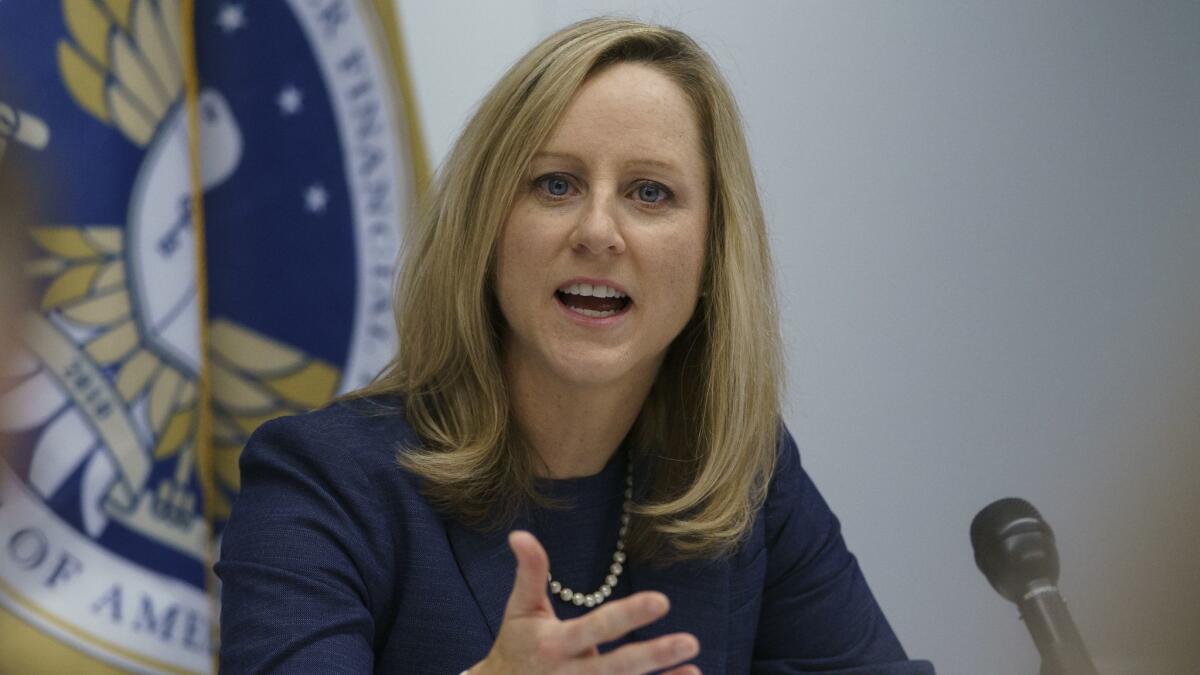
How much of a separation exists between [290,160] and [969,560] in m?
1.28

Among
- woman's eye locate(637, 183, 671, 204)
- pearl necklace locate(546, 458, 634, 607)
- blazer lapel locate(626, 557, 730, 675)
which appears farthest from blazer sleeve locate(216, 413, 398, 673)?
woman's eye locate(637, 183, 671, 204)

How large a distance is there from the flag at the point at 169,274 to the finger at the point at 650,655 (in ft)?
3.57

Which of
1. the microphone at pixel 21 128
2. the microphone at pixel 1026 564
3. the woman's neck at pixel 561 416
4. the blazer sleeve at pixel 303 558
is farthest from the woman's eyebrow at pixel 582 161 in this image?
the microphone at pixel 21 128

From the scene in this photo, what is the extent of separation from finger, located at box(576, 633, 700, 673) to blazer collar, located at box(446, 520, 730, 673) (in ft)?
1.51

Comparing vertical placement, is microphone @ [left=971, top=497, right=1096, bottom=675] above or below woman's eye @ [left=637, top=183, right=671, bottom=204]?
below

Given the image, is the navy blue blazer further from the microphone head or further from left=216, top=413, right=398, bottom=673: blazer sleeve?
the microphone head

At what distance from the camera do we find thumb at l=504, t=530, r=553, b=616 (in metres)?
0.89

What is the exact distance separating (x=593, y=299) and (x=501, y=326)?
0.49 feet

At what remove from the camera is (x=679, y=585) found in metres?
1.47

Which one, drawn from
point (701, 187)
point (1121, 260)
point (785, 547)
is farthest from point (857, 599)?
point (1121, 260)

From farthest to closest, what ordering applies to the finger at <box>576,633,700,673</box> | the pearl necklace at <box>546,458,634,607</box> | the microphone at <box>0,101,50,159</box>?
1. the microphone at <box>0,101,50,159</box>
2. the pearl necklace at <box>546,458,634,607</box>
3. the finger at <box>576,633,700,673</box>

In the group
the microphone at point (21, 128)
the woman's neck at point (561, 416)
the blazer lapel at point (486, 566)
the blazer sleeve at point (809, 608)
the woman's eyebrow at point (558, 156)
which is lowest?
the blazer sleeve at point (809, 608)

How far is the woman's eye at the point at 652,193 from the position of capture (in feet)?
4.68

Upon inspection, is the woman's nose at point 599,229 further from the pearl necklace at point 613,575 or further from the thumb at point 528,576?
the thumb at point 528,576
